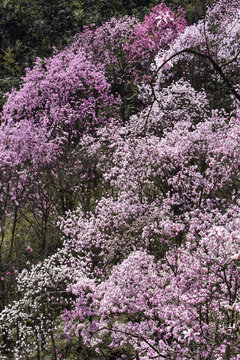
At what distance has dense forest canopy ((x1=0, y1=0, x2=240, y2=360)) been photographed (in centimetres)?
445

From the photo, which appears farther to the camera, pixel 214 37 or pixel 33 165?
pixel 214 37

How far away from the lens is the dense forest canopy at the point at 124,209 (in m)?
4.45

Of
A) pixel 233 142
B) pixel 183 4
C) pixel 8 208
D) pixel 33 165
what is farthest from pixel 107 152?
pixel 183 4

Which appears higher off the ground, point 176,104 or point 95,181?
point 176,104

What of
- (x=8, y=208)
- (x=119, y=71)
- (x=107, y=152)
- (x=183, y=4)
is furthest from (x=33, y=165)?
(x=183, y=4)

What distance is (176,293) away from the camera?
179 inches

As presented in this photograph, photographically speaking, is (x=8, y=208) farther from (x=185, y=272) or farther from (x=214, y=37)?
(x=214, y=37)

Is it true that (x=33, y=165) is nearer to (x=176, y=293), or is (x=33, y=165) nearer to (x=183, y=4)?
(x=176, y=293)

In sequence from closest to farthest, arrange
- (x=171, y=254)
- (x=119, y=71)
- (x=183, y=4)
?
(x=171, y=254), (x=119, y=71), (x=183, y=4)

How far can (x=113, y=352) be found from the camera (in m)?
6.90

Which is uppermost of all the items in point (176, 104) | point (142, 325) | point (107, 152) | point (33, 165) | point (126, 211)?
point (176, 104)

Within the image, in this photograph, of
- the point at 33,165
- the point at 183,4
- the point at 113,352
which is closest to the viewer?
the point at 113,352

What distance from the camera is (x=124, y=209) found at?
25.0 feet

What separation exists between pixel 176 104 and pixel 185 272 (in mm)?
8048
